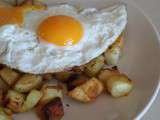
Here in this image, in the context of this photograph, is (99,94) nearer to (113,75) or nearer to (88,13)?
(113,75)

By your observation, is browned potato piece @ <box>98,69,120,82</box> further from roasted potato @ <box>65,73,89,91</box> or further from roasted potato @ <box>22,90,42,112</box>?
roasted potato @ <box>22,90,42,112</box>

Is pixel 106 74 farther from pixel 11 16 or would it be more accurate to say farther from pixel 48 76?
pixel 11 16

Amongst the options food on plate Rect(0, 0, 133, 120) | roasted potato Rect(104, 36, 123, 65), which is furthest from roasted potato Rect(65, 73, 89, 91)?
roasted potato Rect(104, 36, 123, 65)

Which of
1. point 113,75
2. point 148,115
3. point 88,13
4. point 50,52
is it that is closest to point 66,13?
point 88,13

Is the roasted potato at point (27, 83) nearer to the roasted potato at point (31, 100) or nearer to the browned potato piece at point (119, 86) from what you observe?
the roasted potato at point (31, 100)

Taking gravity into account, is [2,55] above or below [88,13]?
below
